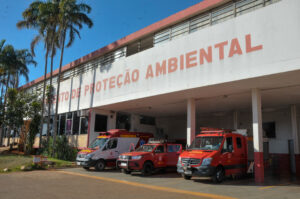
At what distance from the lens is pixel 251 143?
517 inches

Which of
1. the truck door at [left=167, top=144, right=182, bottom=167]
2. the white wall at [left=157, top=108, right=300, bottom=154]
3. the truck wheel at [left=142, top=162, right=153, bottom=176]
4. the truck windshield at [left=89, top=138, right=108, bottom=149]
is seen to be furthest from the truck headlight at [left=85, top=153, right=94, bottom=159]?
the white wall at [left=157, top=108, right=300, bottom=154]

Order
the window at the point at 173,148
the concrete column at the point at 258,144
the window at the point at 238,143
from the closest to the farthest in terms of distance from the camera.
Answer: the concrete column at the point at 258,144
the window at the point at 238,143
the window at the point at 173,148

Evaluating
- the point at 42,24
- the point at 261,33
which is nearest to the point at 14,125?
the point at 42,24

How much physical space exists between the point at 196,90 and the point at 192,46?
95.7 inches

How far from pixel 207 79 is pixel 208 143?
3.26 m

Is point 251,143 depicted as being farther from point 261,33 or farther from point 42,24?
point 42,24

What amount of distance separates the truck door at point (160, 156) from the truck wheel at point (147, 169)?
34 cm

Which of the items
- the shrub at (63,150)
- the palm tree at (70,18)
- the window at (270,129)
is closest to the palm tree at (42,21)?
the palm tree at (70,18)

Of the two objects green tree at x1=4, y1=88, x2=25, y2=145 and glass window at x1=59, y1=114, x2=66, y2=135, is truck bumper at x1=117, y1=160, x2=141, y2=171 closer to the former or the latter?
glass window at x1=59, y1=114, x2=66, y2=135

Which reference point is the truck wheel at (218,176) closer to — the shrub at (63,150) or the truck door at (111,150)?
the truck door at (111,150)

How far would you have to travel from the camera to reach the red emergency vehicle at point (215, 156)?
1083 centimetres

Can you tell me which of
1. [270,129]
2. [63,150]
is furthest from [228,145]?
[63,150]

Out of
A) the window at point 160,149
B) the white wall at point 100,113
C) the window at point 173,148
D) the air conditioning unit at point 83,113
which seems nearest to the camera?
the window at point 160,149

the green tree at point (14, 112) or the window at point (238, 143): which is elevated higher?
the green tree at point (14, 112)
